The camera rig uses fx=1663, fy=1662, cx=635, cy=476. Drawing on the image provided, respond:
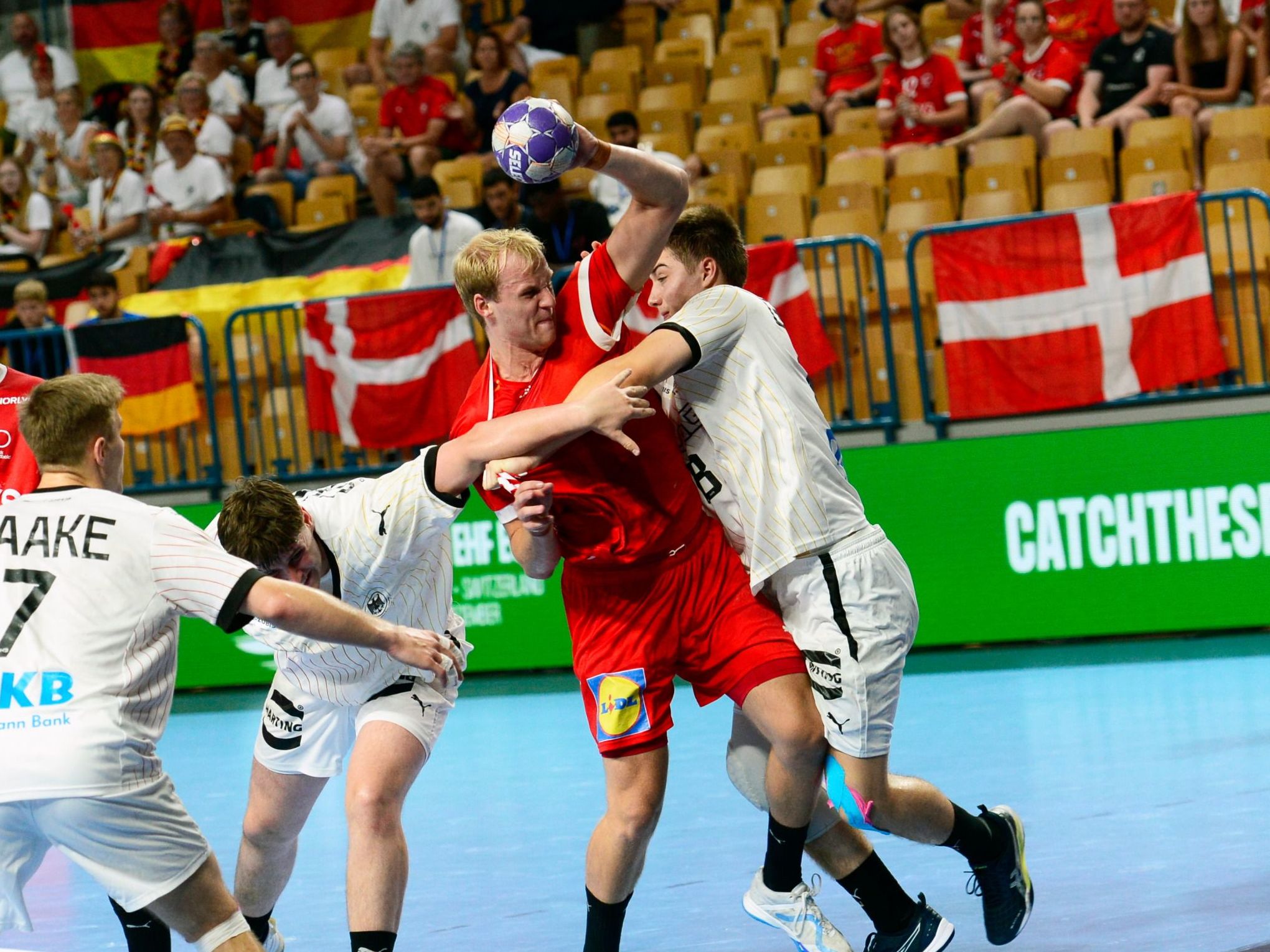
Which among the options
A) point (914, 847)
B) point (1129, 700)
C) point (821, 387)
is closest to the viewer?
point (914, 847)

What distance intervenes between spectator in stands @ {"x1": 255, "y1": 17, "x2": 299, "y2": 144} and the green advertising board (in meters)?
7.31

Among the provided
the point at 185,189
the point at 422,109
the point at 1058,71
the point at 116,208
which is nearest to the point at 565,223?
the point at 1058,71

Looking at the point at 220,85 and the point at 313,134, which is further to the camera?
the point at 220,85

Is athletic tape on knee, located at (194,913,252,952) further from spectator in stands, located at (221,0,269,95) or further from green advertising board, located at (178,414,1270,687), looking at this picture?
spectator in stands, located at (221,0,269,95)

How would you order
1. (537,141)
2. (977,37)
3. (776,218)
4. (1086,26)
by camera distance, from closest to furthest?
(537,141), (776,218), (1086,26), (977,37)

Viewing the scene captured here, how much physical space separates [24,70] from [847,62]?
9898 millimetres

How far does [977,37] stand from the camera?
44.4ft

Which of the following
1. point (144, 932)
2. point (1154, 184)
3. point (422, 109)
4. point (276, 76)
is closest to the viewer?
point (144, 932)

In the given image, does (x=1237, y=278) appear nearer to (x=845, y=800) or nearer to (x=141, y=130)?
(x=845, y=800)

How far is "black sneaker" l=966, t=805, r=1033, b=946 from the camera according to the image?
5059 millimetres

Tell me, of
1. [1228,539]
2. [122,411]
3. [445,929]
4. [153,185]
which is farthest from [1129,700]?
[153,185]

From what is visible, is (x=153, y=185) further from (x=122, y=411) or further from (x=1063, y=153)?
(x=1063, y=153)

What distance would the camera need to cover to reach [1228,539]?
1003 centimetres

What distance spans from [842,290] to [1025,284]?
128 cm
